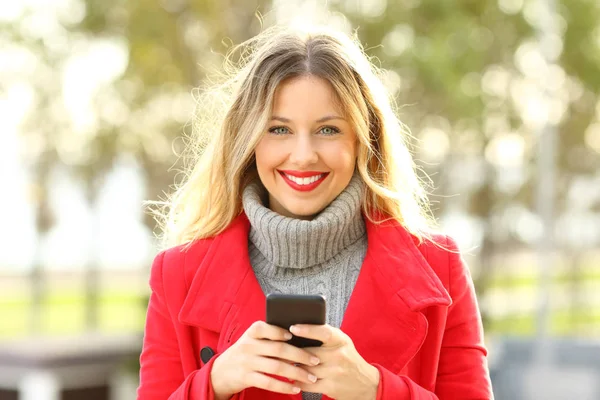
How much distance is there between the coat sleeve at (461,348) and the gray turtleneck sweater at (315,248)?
0.26m

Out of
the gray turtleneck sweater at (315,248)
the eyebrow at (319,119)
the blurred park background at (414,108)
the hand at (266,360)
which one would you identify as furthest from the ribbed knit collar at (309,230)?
the blurred park background at (414,108)

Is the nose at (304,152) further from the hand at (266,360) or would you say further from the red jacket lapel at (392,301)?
the hand at (266,360)

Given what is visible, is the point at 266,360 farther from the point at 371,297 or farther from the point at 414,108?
the point at 414,108

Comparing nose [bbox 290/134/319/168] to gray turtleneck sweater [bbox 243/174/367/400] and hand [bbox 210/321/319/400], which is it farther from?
hand [bbox 210/321/319/400]

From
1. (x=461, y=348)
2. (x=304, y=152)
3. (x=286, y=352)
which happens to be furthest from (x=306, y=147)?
(x=461, y=348)

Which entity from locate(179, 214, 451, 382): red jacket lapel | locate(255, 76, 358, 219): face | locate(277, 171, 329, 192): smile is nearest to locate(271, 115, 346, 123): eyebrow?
locate(255, 76, 358, 219): face

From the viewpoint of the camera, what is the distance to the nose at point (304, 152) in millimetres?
2317

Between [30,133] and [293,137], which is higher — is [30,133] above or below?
above

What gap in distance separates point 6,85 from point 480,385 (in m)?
10.4

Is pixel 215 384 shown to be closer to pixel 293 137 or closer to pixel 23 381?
pixel 293 137

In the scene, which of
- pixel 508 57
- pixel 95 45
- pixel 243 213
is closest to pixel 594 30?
pixel 508 57

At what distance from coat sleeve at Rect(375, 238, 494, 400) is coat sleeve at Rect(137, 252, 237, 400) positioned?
2.02 ft

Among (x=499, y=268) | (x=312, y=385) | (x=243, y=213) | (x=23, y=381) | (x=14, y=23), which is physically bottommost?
(x=312, y=385)

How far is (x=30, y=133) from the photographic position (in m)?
13.1
